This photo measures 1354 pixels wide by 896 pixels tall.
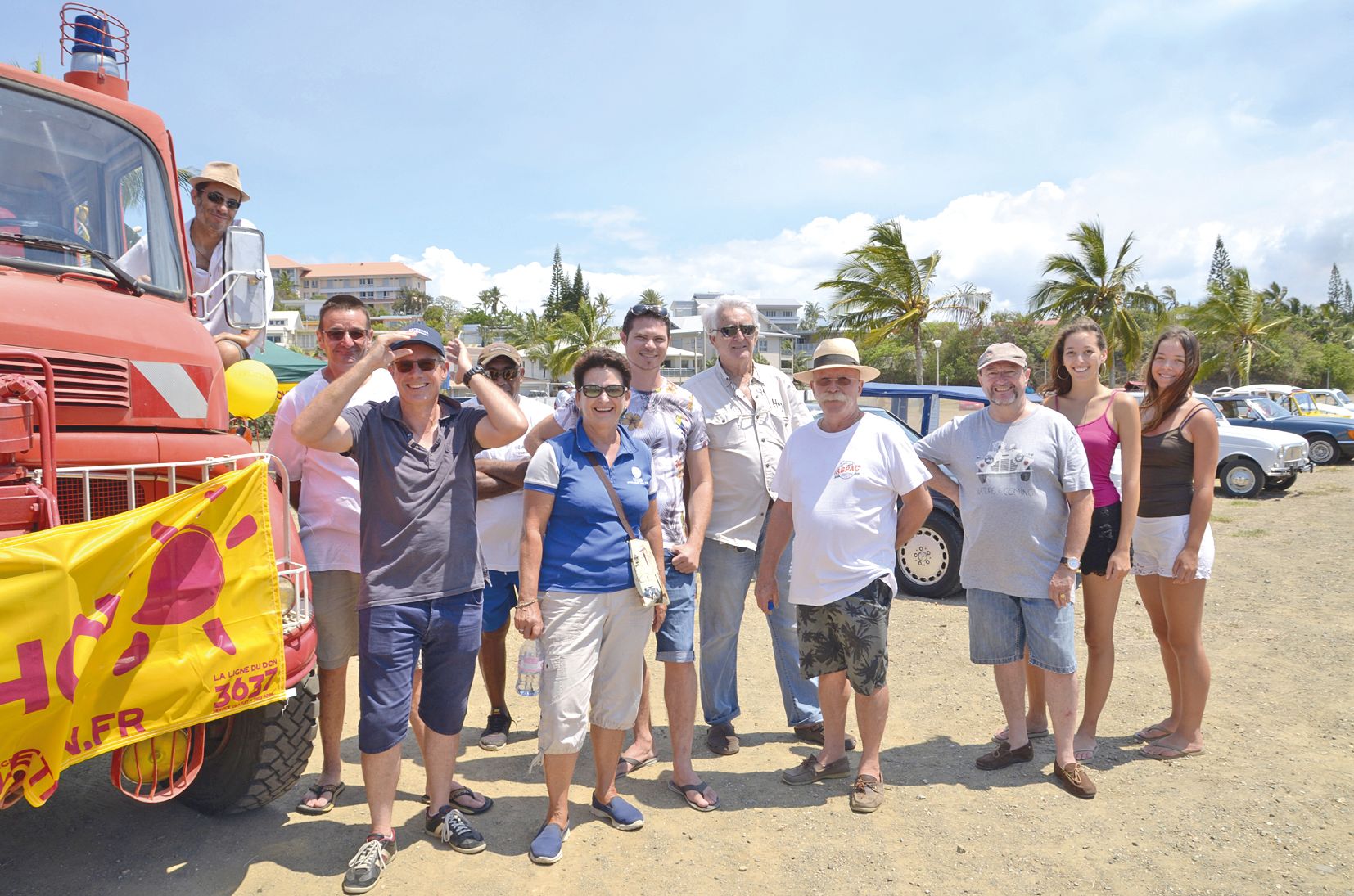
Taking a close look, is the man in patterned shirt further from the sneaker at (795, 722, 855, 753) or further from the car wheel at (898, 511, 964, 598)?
the car wheel at (898, 511, 964, 598)

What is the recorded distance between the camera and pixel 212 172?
4.13 m

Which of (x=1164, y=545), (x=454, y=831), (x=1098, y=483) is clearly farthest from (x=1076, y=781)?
(x=454, y=831)

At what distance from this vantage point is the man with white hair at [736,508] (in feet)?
13.8

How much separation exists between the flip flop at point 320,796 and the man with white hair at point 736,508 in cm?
175

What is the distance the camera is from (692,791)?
378 centimetres

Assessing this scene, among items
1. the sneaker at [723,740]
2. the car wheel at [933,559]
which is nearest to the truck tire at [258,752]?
the sneaker at [723,740]

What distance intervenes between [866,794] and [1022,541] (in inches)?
51.7

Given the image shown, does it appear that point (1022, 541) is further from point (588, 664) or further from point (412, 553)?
point (412, 553)

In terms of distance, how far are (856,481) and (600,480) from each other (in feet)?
3.63

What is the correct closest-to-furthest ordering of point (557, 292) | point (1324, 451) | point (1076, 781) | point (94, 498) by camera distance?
1. point (94, 498)
2. point (1076, 781)
3. point (1324, 451)
4. point (557, 292)

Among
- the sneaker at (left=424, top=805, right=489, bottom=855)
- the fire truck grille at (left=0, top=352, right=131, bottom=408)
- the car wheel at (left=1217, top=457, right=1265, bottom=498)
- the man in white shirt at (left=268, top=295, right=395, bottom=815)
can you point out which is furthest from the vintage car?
the fire truck grille at (left=0, top=352, right=131, bottom=408)

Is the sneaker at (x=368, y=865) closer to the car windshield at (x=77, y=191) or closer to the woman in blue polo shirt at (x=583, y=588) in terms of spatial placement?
the woman in blue polo shirt at (x=583, y=588)

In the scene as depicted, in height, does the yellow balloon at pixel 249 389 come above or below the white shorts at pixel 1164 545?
above

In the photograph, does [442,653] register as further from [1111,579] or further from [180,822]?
[1111,579]
